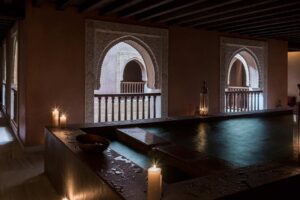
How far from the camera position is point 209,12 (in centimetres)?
511

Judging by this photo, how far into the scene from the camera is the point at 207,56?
262 inches

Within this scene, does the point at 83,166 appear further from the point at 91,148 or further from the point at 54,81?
the point at 54,81

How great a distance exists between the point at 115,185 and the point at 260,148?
169 centimetres

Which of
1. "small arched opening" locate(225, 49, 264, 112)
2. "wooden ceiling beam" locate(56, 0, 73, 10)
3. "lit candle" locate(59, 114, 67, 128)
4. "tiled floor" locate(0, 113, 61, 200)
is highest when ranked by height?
"wooden ceiling beam" locate(56, 0, 73, 10)

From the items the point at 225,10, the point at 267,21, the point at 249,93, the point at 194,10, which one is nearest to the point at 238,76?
the point at 249,93

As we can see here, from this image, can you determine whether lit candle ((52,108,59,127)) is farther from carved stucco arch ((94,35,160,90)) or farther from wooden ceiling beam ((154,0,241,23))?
wooden ceiling beam ((154,0,241,23))

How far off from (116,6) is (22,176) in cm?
286

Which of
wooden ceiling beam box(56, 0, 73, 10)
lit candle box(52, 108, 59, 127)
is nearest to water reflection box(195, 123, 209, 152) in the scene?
lit candle box(52, 108, 59, 127)

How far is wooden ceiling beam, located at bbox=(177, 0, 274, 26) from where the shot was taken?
438 cm

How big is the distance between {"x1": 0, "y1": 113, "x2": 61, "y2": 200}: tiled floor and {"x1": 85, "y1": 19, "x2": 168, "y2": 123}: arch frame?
126cm

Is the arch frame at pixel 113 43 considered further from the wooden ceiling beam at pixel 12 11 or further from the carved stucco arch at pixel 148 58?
the wooden ceiling beam at pixel 12 11

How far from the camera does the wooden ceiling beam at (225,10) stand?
4379mm

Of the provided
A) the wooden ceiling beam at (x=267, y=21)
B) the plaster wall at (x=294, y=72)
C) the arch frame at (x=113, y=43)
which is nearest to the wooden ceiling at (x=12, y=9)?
the arch frame at (x=113, y=43)

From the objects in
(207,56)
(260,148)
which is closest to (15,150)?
(260,148)
